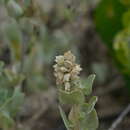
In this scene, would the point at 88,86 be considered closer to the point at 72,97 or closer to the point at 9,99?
the point at 72,97

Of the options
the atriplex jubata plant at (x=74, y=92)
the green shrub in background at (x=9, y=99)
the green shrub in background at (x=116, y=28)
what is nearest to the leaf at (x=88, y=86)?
the atriplex jubata plant at (x=74, y=92)

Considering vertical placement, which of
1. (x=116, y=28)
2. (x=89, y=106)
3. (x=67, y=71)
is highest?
(x=67, y=71)

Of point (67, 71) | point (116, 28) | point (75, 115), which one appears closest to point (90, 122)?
point (75, 115)

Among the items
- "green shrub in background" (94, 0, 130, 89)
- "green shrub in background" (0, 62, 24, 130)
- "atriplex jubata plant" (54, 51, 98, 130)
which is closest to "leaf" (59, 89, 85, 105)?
"atriplex jubata plant" (54, 51, 98, 130)

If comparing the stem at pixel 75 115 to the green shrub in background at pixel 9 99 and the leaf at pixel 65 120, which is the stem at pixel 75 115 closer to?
the leaf at pixel 65 120

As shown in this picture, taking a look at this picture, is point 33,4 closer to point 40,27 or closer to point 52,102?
point 40,27

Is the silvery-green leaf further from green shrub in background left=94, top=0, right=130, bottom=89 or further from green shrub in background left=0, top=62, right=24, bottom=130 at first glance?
green shrub in background left=94, top=0, right=130, bottom=89

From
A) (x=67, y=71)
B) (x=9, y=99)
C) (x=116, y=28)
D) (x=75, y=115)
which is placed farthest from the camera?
(x=116, y=28)
